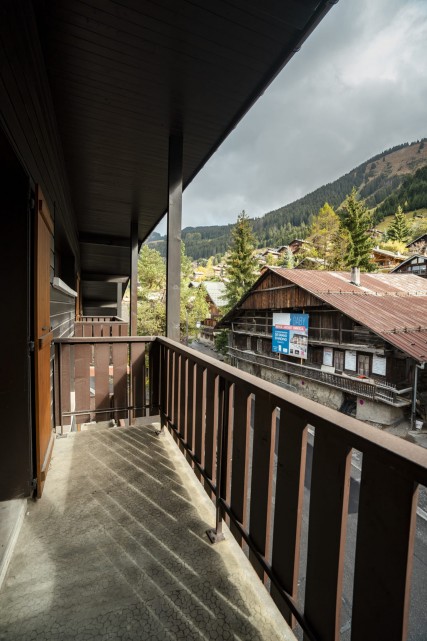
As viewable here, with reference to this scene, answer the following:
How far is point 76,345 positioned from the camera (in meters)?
2.70

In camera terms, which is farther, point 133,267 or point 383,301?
point 383,301

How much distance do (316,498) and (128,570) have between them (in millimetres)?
1025

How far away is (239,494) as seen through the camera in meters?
1.36

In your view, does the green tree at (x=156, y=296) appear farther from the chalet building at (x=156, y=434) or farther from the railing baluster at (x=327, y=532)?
the railing baluster at (x=327, y=532)

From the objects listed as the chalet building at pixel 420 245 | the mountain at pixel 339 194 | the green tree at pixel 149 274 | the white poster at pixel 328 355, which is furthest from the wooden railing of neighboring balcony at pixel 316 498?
the mountain at pixel 339 194

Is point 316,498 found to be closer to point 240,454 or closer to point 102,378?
point 240,454

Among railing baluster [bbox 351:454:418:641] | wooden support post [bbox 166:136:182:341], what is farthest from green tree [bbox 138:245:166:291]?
railing baluster [bbox 351:454:418:641]

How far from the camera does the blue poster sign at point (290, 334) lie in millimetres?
17422

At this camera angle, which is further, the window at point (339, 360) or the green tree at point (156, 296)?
the green tree at point (156, 296)

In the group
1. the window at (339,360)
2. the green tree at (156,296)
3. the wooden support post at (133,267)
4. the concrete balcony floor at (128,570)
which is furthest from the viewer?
the green tree at (156,296)

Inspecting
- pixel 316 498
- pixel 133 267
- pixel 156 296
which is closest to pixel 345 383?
pixel 133 267

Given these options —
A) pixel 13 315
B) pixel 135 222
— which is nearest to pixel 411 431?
pixel 135 222

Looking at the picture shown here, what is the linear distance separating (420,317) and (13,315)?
1797cm

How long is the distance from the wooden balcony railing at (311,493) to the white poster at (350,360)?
49.2 feet
